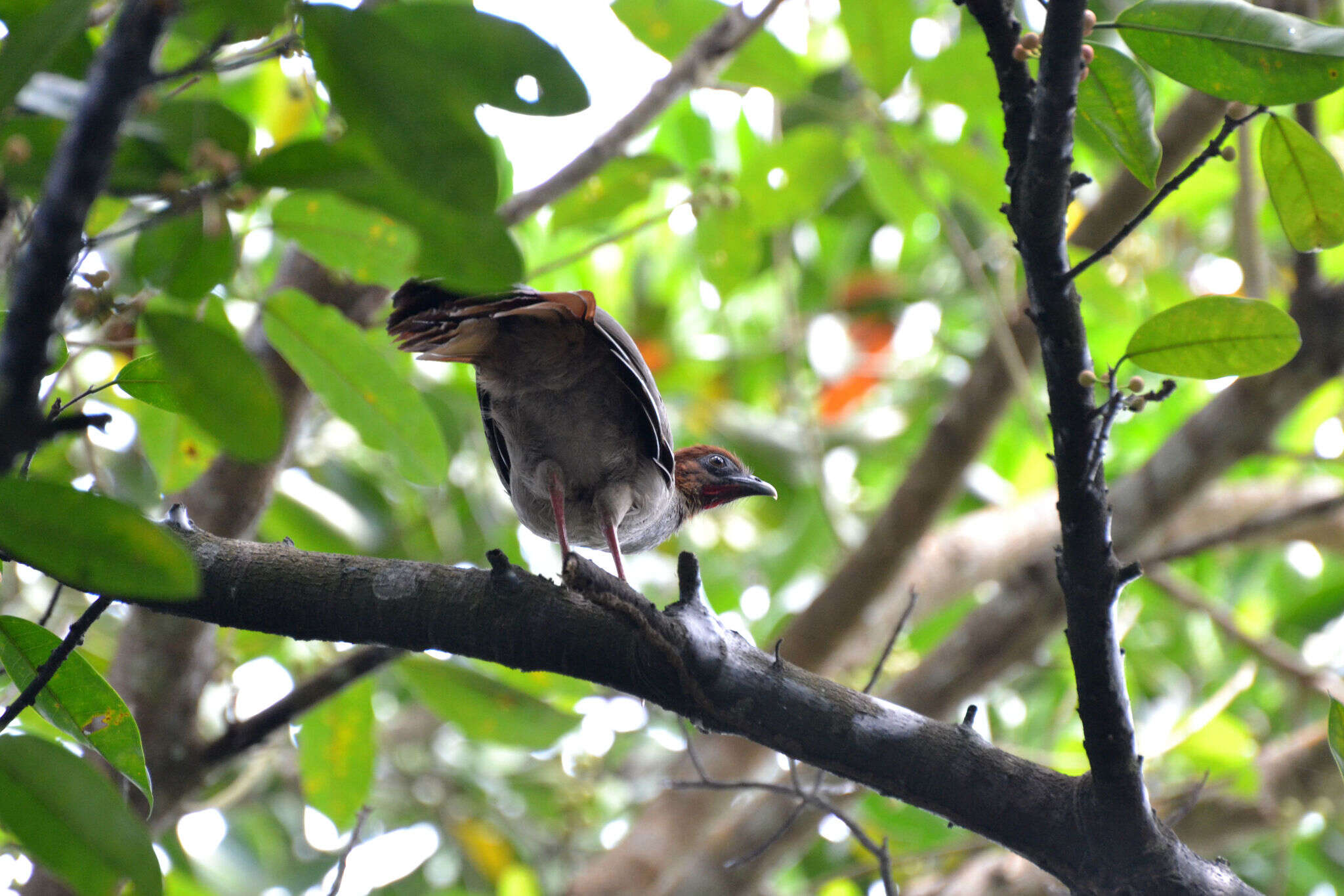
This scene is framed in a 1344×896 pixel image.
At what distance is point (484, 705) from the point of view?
353 centimetres

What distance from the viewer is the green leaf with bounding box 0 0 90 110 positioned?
988 millimetres

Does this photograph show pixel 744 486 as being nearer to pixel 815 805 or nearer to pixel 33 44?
pixel 815 805

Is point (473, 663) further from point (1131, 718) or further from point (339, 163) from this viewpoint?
point (339, 163)

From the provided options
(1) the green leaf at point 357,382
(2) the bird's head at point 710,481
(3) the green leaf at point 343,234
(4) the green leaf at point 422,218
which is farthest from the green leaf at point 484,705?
(4) the green leaf at point 422,218

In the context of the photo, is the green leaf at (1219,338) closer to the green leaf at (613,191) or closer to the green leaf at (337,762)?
the green leaf at (613,191)

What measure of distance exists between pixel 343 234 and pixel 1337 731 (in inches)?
91.8

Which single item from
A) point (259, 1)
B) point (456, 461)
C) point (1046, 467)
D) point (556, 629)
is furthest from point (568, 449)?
point (1046, 467)

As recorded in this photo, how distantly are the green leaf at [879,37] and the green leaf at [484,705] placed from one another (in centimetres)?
238

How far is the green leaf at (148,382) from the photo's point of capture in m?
1.69

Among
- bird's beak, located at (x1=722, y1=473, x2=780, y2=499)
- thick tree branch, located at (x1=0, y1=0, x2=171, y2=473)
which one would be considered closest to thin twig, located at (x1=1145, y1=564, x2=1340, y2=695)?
bird's beak, located at (x1=722, y1=473, x2=780, y2=499)

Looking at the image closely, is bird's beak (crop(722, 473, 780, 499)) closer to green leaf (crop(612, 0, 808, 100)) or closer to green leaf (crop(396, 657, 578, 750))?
green leaf (crop(396, 657, 578, 750))

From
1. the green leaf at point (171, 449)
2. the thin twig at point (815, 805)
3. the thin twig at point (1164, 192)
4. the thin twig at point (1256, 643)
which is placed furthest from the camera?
the thin twig at point (1256, 643)

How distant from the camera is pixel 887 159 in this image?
12.5ft

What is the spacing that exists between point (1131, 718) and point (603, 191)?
264 cm
